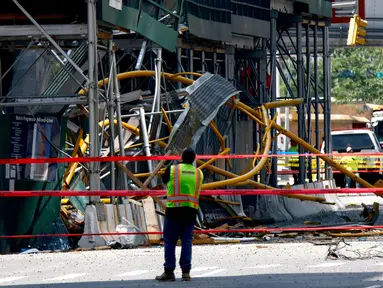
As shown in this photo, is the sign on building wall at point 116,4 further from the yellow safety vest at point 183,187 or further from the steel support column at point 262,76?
the steel support column at point 262,76

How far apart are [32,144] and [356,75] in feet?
221

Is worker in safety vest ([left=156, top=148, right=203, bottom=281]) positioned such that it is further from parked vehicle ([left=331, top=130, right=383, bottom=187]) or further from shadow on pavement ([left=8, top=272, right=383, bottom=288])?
parked vehicle ([left=331, top=130, right=383, bottom=187])

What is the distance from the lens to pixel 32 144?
19781 mm

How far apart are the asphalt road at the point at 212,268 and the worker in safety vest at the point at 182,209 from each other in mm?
338

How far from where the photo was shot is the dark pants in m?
13.8

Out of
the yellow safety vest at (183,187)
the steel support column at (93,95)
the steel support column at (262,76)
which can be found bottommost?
the yellow safety vest at (183,187)

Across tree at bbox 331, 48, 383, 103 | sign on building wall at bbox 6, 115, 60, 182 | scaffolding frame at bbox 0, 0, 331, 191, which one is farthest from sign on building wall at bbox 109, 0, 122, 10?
tree at bbox 331, 48, 383, 103

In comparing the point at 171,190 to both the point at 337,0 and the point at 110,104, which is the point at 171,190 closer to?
the point at 110,104

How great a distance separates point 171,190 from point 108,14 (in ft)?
19.6

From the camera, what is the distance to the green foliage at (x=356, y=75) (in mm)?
84312

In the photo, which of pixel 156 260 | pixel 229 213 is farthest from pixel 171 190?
pixel 229 213

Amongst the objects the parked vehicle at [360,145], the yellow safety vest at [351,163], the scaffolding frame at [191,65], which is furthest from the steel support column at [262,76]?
the parked vehicle at [360,145]

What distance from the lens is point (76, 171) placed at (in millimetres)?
22547

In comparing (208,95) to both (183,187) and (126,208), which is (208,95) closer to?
(126,208)
